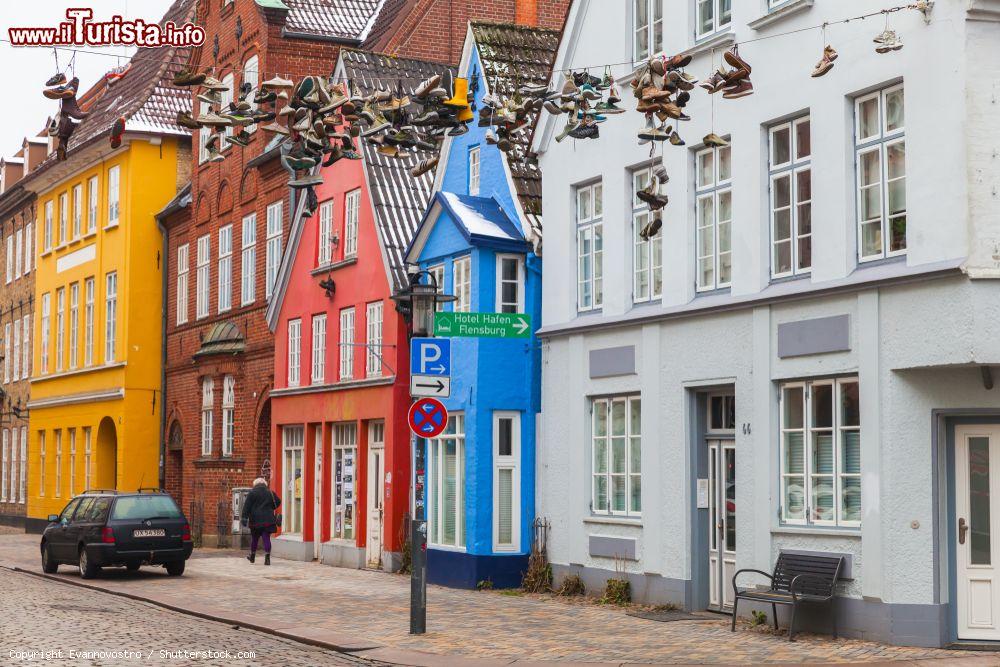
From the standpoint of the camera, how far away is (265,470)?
32.3 meters

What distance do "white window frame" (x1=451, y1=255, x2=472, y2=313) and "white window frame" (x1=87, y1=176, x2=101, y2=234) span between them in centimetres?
2196

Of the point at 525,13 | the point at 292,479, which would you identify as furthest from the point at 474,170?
the point at 292,479

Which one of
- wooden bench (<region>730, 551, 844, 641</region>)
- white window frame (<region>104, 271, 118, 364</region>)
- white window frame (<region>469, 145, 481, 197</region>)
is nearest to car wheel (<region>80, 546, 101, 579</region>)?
white window frame (<region>469, 145, 481, 197</region>)

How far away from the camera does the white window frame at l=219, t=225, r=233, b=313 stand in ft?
115

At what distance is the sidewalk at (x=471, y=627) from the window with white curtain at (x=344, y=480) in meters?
2.82

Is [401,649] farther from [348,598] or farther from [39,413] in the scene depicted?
[39,413]

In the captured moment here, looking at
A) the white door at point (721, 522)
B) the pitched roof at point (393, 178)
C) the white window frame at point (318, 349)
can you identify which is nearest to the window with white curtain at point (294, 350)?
the white window frame at point (318, 349)

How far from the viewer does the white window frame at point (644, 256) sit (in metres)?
19.0

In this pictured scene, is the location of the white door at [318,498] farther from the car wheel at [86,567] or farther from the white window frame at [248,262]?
the white window frame at [248,262]

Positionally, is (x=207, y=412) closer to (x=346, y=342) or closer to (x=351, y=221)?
(x=346, y=342)

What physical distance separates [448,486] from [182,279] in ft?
57.6

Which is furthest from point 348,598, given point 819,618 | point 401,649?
point 819,618

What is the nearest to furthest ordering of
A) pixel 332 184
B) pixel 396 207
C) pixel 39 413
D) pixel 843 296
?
pixel 843 296 → pixel 396 207 → pixel 332 184 → pixel 39 413

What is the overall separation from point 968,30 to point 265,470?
2154 centimetres
